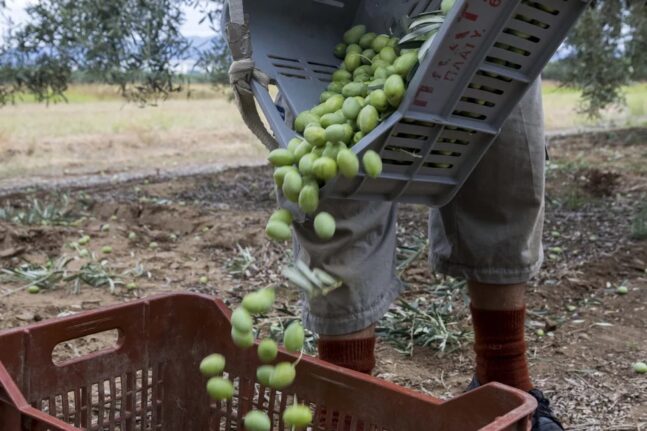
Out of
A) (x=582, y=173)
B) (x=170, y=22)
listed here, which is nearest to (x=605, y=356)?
(x=170, y=22)

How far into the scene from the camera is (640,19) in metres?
7.48

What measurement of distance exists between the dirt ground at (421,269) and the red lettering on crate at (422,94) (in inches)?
49.0

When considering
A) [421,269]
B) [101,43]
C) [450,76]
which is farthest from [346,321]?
[101,43]

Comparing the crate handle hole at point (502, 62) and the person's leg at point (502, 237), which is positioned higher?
the crate handle hole at point (502, 62)

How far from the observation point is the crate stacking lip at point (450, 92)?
160 cm

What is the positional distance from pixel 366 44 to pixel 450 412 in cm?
95

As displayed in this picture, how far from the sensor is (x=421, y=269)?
13.2ft

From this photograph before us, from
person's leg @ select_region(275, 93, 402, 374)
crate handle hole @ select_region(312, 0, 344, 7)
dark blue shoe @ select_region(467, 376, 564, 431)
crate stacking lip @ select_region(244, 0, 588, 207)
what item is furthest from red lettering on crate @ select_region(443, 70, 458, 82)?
dark blue shoe @ select_region(467, 376, 564, 431)

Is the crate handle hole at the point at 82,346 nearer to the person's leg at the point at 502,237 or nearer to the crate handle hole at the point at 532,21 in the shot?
the person's leg at the point at 502,237

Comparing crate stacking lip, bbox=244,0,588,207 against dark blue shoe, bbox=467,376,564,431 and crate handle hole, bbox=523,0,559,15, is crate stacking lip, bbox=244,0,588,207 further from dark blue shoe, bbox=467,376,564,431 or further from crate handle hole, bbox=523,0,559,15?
dark blue shoe, bbox=467,376,564,431

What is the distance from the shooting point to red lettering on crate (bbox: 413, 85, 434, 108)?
1630mm

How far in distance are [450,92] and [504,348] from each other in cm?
90

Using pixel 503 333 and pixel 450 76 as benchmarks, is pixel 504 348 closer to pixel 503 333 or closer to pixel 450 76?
pixel 503 333

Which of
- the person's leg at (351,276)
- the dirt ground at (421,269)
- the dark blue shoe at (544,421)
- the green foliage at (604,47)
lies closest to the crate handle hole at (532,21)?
the person's leg at (351,276)
